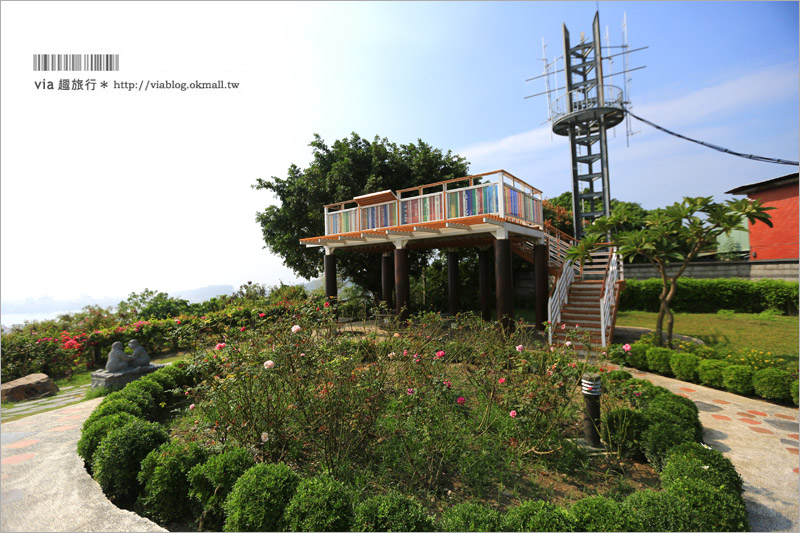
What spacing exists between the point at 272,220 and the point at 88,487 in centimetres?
1522

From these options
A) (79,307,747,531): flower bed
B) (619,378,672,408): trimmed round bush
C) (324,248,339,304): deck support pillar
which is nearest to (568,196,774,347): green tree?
(619,378,672,408): trimmed round bush

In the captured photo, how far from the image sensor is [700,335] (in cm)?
1068

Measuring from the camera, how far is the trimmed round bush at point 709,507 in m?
2.76

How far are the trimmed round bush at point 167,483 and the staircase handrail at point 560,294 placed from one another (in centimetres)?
877

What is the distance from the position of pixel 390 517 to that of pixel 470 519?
60cm

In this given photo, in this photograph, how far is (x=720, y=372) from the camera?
6.77m

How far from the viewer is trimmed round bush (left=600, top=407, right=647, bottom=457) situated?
415 cm

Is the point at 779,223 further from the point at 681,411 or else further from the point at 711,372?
the point at 681,411

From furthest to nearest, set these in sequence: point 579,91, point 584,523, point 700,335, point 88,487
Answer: point 579,91 < point 700,335 < point 88,487 < point 584,523

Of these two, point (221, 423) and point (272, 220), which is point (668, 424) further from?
point (272, 220)

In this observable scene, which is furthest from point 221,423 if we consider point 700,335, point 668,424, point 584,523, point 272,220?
point 272,220

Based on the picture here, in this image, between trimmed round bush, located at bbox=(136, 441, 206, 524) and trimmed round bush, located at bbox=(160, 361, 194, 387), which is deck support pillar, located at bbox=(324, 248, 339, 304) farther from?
trimmed round bush, located at bbox=(136, 441, 206, 524)

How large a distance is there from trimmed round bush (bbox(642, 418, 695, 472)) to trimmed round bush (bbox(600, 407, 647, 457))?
11 cm

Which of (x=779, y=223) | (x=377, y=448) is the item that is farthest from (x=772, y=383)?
(x=779, y=223)
